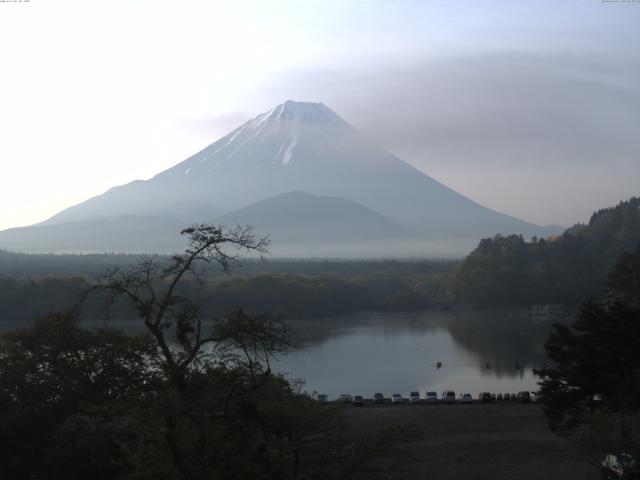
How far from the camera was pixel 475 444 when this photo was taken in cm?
1298

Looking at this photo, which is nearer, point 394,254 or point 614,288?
point 614,288

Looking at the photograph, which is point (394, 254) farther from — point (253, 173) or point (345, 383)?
point (345, 383)

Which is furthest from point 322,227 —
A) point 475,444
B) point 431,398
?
point 475,444

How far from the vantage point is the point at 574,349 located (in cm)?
1342

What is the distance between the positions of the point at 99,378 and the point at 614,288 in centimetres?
2272

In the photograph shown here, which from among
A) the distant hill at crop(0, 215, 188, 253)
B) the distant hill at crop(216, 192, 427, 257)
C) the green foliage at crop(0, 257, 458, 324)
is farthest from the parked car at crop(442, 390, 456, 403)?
the distant hill at crop(216, 192, 427, 257)

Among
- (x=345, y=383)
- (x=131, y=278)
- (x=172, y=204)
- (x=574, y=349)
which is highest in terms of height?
(x=172, y=204)

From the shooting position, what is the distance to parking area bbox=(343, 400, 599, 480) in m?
11.1

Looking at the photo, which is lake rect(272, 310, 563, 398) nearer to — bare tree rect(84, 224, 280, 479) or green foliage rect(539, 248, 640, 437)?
green foliage rect(539, 248, 640, 437)

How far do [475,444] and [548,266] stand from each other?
42669 millimetres

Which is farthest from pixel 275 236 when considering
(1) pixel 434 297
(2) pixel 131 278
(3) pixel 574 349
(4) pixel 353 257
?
(2) pixel 131 278

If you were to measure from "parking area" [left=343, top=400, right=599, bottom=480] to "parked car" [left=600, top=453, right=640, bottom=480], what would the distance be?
37cm

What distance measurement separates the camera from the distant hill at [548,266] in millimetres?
50894

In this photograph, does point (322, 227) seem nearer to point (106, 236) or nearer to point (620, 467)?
point (106, 236)
